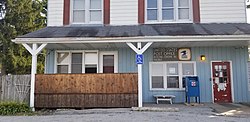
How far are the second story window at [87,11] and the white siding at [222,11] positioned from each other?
5359 mm

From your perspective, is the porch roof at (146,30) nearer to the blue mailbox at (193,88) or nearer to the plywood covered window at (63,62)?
the plywood covered window at (63,62)

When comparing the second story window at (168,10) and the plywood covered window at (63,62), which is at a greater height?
the second story window at (168,10)

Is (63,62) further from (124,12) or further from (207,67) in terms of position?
(207,67)

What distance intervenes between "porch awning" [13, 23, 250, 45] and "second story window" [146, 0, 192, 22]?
1.07 meters

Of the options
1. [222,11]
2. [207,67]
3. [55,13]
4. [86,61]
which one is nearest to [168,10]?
[222,11]

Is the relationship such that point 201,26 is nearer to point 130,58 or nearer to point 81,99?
point 130,58

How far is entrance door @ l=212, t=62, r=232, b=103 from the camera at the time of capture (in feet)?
41.2

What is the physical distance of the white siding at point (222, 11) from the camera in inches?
500

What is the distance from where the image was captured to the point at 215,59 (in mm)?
12734

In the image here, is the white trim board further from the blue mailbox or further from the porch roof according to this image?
the blue mailbox

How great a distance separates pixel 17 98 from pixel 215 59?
954cm

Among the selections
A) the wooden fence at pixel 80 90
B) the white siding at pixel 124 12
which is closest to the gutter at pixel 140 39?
the wooden fence at pixel 80 90

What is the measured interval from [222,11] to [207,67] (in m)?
2.94

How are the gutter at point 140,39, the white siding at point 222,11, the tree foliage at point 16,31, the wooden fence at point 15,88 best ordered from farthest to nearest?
1. the tree foliage at point 16,31
2. the white siding at point 222,11
3. the wooden fence at point 15,88
4. the gutter at point 140,39
